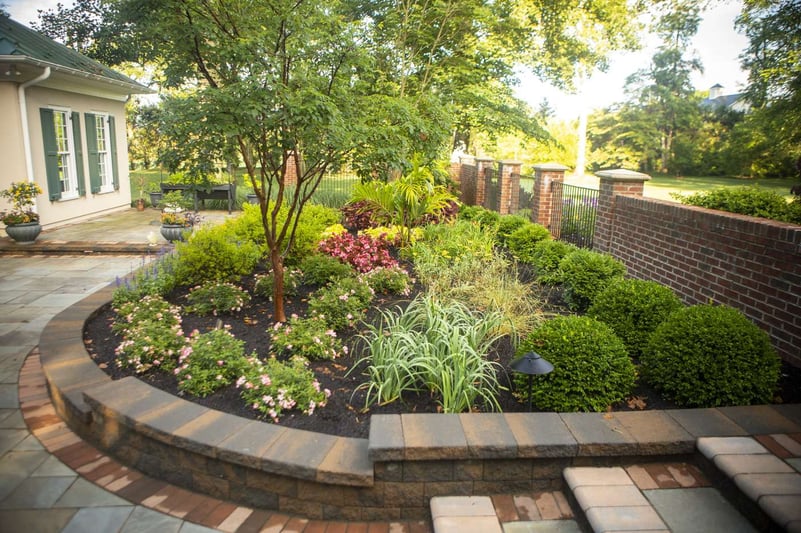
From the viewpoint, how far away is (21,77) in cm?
819

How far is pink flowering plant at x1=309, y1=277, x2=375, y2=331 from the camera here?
3.88m

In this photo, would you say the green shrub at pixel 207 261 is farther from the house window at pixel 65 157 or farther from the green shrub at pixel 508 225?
the house window at pixel 65 157

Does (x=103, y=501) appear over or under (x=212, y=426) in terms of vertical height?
under

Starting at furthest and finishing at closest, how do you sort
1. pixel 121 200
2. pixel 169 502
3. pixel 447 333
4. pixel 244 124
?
pixel 121 200
pixel 244 124
pixel 447 333
pixel 169 502

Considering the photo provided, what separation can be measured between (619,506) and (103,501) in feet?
7.52

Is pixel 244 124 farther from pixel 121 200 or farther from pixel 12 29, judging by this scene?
pixel 121 200

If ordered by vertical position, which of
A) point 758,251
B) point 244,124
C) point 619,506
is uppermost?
point 244,124

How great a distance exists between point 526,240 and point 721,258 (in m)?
2.34

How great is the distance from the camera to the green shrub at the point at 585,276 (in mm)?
4289

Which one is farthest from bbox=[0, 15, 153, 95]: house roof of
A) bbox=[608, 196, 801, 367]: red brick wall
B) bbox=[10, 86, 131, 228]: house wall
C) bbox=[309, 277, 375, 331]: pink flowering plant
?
bbox=[608, 196, 801, 367]: red brick wall

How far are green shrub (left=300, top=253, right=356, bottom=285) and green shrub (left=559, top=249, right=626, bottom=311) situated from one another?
2026 millimetres

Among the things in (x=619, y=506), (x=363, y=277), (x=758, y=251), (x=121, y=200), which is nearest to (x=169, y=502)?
(x=619, y=506)

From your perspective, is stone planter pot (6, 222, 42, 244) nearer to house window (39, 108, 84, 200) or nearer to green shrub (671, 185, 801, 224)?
house window (39, 108, 84, 200)

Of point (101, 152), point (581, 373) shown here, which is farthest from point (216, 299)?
point (101, 152)
